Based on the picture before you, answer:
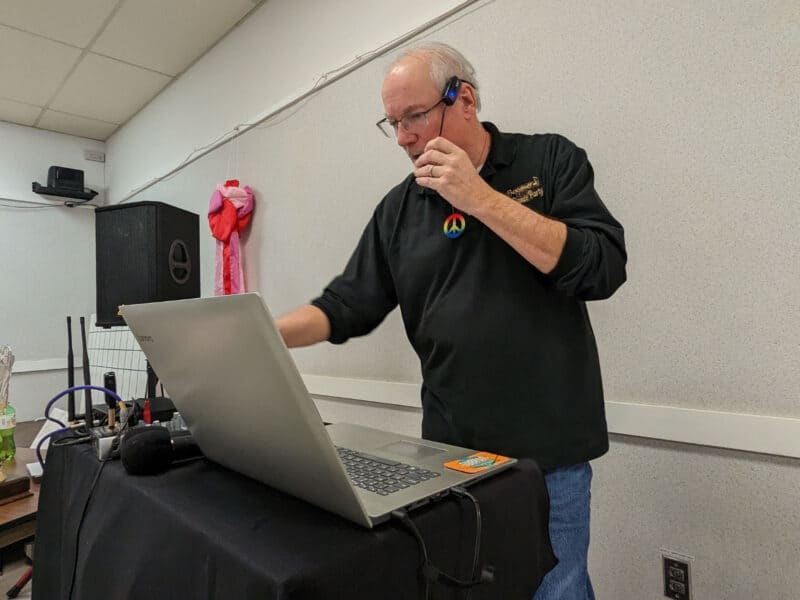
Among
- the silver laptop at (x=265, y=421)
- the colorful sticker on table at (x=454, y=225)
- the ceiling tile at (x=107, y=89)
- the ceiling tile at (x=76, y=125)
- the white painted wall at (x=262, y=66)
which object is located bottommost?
the silver laptop at (x=265, y=421)

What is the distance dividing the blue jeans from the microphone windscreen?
0.54 m

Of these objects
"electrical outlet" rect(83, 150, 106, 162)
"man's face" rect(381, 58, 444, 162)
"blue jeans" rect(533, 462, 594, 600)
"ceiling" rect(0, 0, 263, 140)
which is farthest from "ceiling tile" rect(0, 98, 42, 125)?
"blue jeans" rect(533, 462, 594, 600)

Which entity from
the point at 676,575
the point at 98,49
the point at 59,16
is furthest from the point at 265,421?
the point at 98,49

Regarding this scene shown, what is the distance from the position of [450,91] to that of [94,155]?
476 centimetres

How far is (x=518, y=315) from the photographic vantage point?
2.87 ft

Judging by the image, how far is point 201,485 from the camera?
24.5 inches

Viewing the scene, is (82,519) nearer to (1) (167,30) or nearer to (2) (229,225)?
(2) (229,225)

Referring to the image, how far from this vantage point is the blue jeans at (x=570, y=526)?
77 cm

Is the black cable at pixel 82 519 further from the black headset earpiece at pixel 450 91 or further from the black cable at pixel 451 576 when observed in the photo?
the black headset earpiece at pixel 450 91

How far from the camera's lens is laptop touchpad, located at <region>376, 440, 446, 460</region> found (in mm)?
686

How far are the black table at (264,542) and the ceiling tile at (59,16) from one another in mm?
2834

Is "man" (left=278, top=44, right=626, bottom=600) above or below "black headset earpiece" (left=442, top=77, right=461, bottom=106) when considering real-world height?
below

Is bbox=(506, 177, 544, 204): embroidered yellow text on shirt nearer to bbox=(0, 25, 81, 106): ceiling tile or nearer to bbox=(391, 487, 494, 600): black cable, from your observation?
bbox=(391, 487, 494, 600): black cable

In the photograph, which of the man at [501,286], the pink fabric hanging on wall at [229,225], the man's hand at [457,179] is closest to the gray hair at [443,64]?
the man at [501,286]
